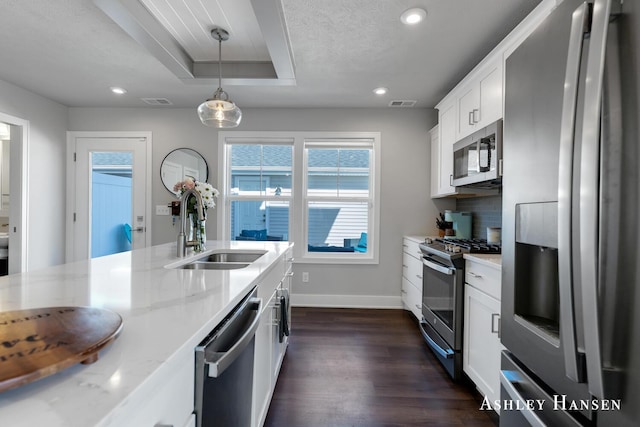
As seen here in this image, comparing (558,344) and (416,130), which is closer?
(558,344)

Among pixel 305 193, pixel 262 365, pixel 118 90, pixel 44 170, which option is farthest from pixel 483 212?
pixel 44 170

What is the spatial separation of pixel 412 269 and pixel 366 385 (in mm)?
1457

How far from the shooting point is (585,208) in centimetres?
63

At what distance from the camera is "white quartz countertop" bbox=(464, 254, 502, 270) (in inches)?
64.4

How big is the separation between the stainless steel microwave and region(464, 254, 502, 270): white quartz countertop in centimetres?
53

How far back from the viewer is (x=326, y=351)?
8.13 feet

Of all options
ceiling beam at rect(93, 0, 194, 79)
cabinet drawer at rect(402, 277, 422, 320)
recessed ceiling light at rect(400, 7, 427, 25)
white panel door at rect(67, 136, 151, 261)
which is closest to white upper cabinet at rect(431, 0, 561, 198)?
recessed ceiling light at rect(400, 7, 427, 25)

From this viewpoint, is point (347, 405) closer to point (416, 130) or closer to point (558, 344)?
point (558, 344)

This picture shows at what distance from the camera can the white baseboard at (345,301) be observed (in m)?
3.65

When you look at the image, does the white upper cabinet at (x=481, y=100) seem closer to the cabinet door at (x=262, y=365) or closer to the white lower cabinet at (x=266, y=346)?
the white lower cabinet at (x=266, y=346)

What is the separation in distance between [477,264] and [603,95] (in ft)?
4.70

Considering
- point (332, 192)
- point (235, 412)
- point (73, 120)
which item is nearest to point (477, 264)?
point (235, 412)

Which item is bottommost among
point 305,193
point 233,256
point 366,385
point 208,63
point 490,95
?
→ point 366,385

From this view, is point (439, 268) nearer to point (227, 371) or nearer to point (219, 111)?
point (227, 371)
